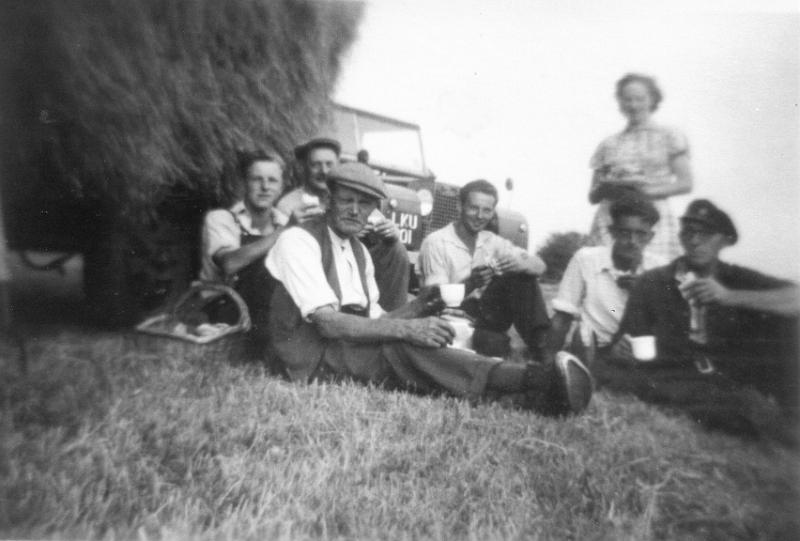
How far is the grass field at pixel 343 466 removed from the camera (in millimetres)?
1431

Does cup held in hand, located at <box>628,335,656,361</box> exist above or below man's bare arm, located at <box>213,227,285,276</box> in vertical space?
below

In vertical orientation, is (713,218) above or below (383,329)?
above

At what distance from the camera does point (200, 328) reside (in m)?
2.20

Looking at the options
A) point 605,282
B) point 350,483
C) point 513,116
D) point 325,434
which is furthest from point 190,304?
point 605,282

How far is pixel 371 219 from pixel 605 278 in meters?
0.84

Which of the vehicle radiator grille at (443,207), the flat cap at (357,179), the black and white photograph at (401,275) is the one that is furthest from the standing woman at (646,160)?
the flat cap at (357,179)

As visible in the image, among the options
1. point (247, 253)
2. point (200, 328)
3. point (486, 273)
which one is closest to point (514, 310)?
point (486, 273)

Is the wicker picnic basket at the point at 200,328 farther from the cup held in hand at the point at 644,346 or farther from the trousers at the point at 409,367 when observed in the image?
the cup held in hand at the point at 644,346

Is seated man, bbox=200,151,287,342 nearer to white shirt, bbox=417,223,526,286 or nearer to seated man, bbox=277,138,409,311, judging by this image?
seated man, bbox=277,138,409,311

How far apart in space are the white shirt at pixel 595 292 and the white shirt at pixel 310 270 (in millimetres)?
709

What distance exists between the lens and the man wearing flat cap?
1.76m

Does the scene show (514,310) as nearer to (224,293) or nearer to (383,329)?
(383,329)

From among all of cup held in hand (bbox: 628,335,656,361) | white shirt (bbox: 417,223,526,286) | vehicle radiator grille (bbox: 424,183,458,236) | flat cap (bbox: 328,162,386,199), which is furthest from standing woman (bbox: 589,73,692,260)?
flat cap (bbox: 328,162,386,199)

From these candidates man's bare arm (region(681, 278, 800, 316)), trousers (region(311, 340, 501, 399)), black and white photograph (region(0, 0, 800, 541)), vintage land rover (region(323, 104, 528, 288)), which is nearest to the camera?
black and white photograph (region(0, 0, 800, 541))
